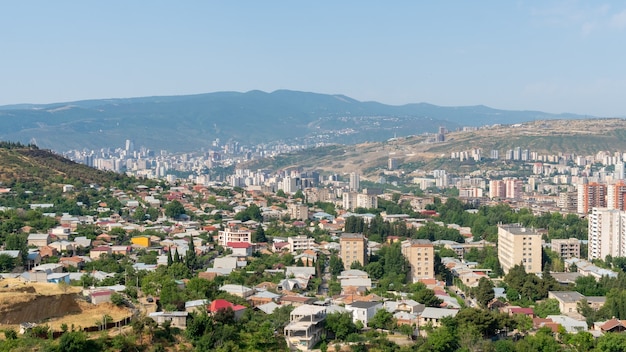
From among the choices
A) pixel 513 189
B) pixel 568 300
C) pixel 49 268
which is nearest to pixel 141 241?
pixel 49 268

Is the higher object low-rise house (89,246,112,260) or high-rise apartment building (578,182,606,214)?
low-rise house (89,246,112,260)

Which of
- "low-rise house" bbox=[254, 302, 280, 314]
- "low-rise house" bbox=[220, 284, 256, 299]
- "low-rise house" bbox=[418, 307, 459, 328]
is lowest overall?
"low-rise house" bbox=[418, 307, 459, 328]

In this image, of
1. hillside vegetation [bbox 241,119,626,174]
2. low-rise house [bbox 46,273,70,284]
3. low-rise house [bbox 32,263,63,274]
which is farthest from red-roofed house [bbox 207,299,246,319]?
hillside vegetation [bbox 241,119,626,174]

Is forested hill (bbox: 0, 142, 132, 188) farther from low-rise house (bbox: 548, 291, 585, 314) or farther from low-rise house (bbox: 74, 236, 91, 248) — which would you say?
low-rise house (bbox: 548, 291, 585, 314)

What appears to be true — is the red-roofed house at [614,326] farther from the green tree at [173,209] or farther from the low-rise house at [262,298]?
the green tree at [173,209]

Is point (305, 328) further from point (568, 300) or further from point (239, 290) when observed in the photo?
point (568, 300)

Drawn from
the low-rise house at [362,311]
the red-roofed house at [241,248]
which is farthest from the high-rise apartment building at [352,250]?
the low-rise house at [362,311]
